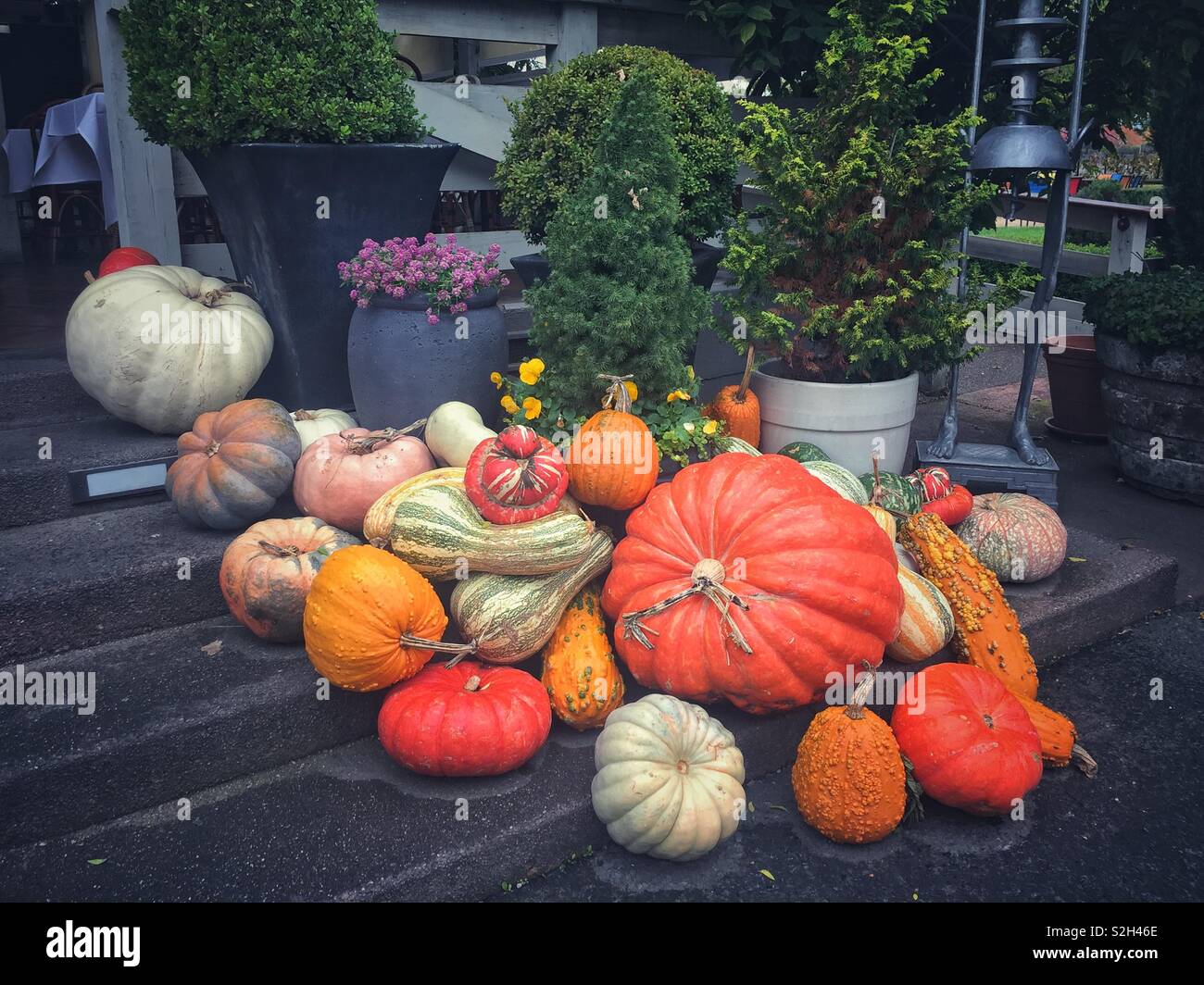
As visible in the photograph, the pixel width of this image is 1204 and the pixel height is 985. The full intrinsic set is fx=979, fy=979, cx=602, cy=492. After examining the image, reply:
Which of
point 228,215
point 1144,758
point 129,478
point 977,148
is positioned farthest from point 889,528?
point 228,215

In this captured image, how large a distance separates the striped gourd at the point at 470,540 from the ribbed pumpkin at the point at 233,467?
0.57m

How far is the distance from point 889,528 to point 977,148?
190cm

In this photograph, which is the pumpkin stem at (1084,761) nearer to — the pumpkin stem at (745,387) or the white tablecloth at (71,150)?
the pumpkin stem at (745,387)

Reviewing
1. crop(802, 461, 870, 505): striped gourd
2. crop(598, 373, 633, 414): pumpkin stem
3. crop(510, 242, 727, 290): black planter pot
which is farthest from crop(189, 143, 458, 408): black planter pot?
crop(802, 461, 870, 505): striped gourd

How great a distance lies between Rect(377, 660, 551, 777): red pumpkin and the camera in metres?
2.63

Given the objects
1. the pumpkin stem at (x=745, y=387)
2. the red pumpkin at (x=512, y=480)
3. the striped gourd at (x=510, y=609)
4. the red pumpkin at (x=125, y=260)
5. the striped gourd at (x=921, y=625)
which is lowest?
the striped gourd at (x=921, y=625)

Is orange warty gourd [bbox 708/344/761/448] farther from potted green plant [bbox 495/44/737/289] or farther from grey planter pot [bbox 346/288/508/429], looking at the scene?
grey planter pot [bbox 346/288/508/429]

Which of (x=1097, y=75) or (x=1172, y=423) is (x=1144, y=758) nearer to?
(x=1172, y=423)

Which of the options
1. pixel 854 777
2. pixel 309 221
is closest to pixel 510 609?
pixel 854 777

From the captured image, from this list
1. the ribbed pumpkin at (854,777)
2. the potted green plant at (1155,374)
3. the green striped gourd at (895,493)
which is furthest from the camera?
the potted green plant at (1155,374)

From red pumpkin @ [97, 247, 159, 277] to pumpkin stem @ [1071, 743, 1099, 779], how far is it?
404 centimetres

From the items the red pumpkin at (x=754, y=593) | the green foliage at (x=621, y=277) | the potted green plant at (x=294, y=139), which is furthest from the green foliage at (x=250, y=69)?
the red pumpkin at (x=754, y=593)

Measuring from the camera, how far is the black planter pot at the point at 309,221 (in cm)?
396

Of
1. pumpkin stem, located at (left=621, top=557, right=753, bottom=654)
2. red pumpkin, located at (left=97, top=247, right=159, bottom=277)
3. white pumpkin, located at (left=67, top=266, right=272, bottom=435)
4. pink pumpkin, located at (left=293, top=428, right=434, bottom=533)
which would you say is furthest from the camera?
red pumpkin, located at (left=97, top=247, right=159, bottom=277)
